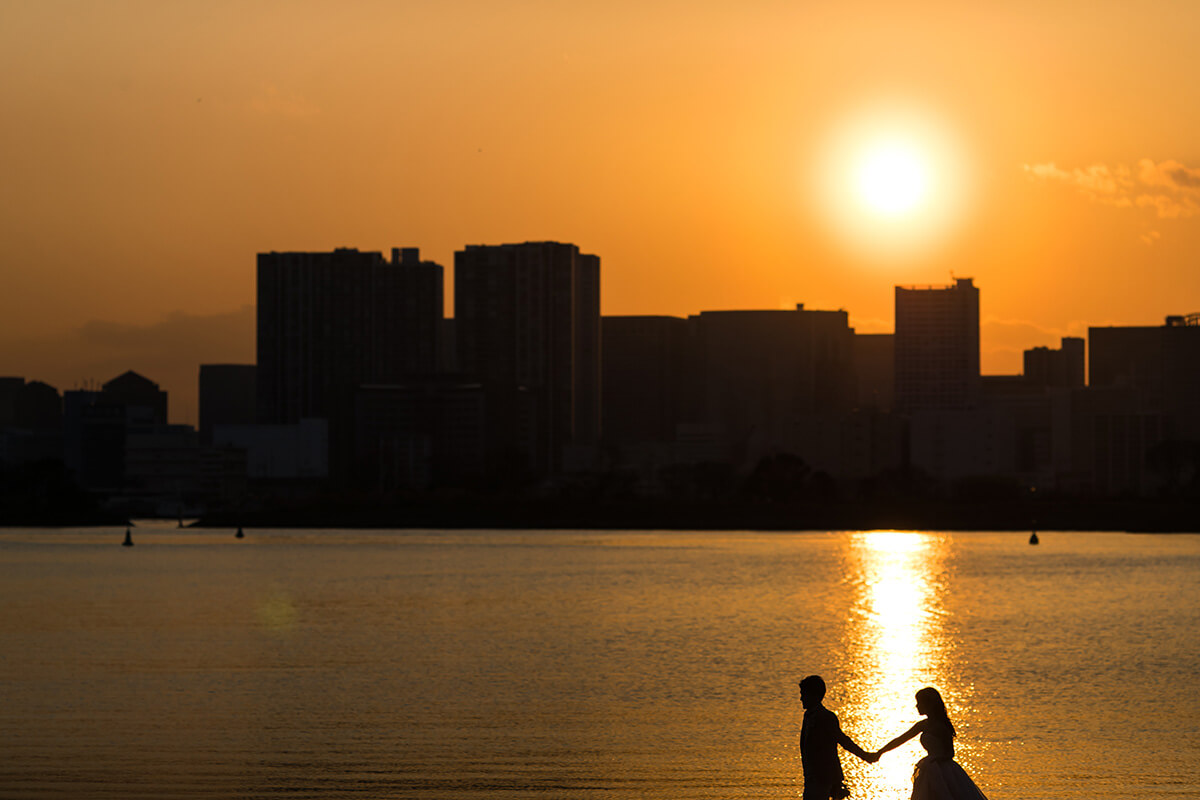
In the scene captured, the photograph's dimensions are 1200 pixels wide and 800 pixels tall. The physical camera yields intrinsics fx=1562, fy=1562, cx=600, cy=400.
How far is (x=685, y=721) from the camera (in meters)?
35.8

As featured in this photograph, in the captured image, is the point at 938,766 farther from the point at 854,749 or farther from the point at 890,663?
the point at 890,663

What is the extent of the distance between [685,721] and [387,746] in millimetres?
7496

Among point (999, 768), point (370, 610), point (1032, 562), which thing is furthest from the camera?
point (1032, 562)

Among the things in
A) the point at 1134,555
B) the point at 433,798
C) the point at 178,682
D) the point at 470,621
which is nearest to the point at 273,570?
the point at 470,621

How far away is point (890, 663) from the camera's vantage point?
49.7m

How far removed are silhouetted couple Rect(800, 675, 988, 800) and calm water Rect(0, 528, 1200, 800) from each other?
8.18m

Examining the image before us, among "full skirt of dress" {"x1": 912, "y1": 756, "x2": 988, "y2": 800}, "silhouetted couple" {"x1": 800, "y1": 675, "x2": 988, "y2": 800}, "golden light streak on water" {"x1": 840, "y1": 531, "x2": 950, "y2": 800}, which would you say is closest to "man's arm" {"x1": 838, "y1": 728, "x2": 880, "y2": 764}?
"silhouetted couple" {"x1": 800, "y1": 675, "x2": 988, "y2": 800}

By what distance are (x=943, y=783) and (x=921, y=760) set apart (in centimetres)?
96

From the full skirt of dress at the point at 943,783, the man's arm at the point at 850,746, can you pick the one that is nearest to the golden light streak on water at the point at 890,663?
the man's arm at the point at 850,746

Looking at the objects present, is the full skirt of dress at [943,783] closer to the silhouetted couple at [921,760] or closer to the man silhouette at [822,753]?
the silhouetted couple at [921,760]

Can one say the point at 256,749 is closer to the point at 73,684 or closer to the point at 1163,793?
the point at 73,684

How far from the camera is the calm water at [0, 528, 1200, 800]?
28.5 m

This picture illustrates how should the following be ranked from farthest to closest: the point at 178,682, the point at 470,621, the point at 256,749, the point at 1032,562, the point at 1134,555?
1. the point at 1134,555
2. the point at 1032,562
3. the point at 470,621
4. the point at 178,682
5. the point at 256,749

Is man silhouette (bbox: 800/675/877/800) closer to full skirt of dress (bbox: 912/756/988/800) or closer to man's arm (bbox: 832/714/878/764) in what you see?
man's arm (bbox: 832/714/878/764)
